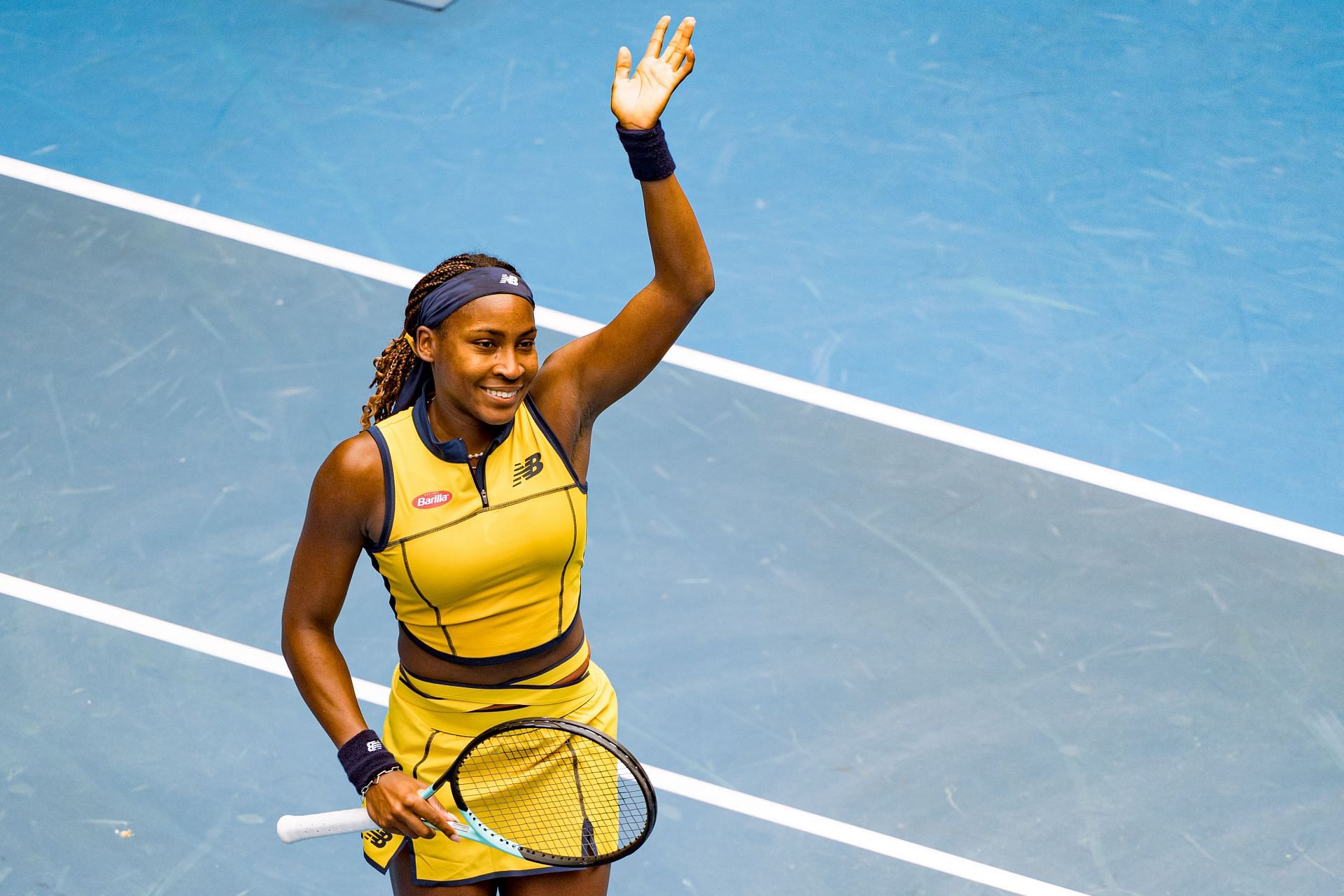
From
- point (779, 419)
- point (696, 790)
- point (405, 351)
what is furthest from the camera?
point (779, 419)

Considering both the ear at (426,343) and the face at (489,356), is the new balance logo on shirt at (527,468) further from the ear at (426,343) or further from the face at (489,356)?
the ear at (426,343)

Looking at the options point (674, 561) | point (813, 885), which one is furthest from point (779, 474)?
point (813, 885)

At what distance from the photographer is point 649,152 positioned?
3645 millimetres

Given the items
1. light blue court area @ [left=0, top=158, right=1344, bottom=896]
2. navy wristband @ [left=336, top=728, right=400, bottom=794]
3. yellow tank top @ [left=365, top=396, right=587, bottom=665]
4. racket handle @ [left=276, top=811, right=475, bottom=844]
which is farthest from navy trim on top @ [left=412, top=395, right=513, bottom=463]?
light blue court area @ [left=0, top=158, right=1344, bottom=896]

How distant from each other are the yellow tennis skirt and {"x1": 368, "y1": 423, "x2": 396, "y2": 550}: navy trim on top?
0.40 m

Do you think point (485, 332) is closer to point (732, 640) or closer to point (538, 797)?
point (538, 797)

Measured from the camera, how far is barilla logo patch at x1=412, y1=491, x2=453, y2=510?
369 cm

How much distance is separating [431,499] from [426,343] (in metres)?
0.37

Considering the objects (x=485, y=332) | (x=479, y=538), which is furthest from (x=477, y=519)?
(x=485, y=332)

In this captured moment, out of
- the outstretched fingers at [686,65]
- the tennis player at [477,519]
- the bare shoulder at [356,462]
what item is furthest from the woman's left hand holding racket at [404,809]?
the outstretched fingers at [686,65]

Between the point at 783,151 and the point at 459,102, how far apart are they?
5.80ft

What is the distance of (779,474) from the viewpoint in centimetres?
679

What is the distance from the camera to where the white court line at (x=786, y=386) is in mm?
6723

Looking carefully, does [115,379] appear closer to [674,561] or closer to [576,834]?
[674,561]
